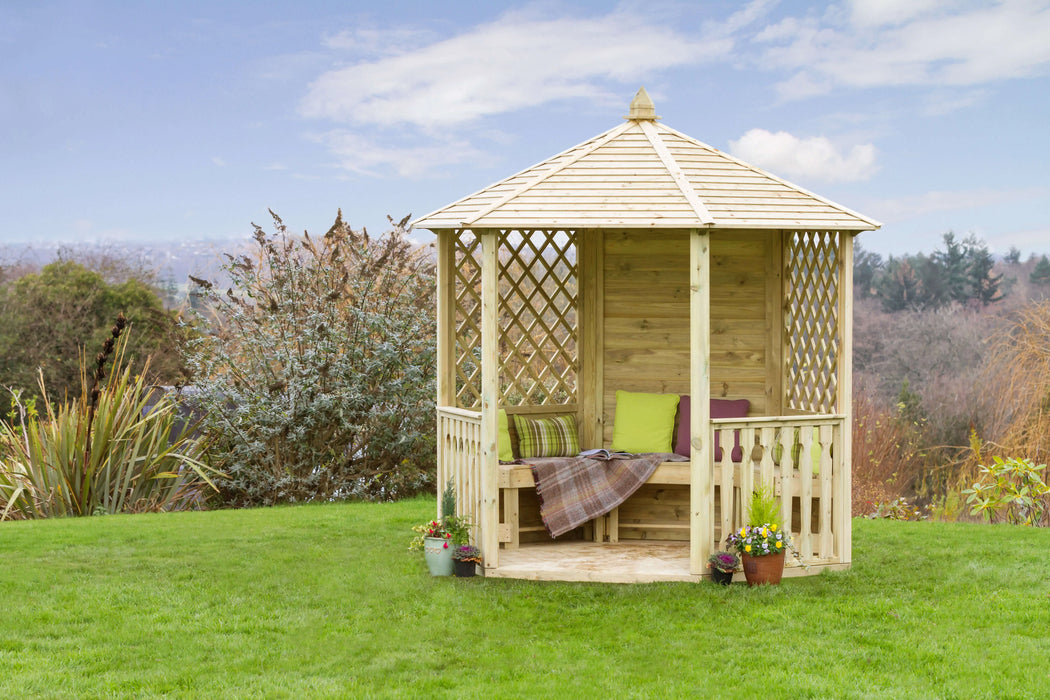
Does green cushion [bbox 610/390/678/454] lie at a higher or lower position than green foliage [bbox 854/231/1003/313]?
lower

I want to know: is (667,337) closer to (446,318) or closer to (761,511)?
(446,318)

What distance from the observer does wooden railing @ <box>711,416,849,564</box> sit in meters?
6.05

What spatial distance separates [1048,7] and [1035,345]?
1193cm

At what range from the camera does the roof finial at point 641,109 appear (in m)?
7.17

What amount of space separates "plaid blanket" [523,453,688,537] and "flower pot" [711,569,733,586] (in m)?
0.96

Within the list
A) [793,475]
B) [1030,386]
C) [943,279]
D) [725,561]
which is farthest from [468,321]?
[943,279]

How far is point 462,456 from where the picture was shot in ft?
21.4

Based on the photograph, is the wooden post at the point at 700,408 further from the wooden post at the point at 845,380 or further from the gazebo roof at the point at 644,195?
the wooden post at the point at 845,380

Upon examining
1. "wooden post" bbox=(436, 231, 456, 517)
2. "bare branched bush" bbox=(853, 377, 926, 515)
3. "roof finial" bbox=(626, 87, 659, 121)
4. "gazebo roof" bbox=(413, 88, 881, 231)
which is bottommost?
"bare branched bush" bbox=(853, 377, 926, 515)

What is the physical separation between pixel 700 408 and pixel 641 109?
2.34m

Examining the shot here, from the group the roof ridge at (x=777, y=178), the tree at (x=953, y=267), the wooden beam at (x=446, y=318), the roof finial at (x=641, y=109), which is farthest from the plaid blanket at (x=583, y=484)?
the tree at (x=953, y=267)

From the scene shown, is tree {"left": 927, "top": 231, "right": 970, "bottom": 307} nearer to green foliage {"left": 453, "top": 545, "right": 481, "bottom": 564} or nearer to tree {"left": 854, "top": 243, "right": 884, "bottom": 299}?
tree {"left": 854, "top": 243, "right": 884, "bottom": 299}

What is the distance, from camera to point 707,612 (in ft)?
17.7

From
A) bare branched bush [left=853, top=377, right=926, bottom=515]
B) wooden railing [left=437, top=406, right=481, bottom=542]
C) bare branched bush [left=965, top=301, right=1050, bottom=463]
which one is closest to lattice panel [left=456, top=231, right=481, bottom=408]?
wooden railing [left=437, top=406, right=481, bottom=542]
